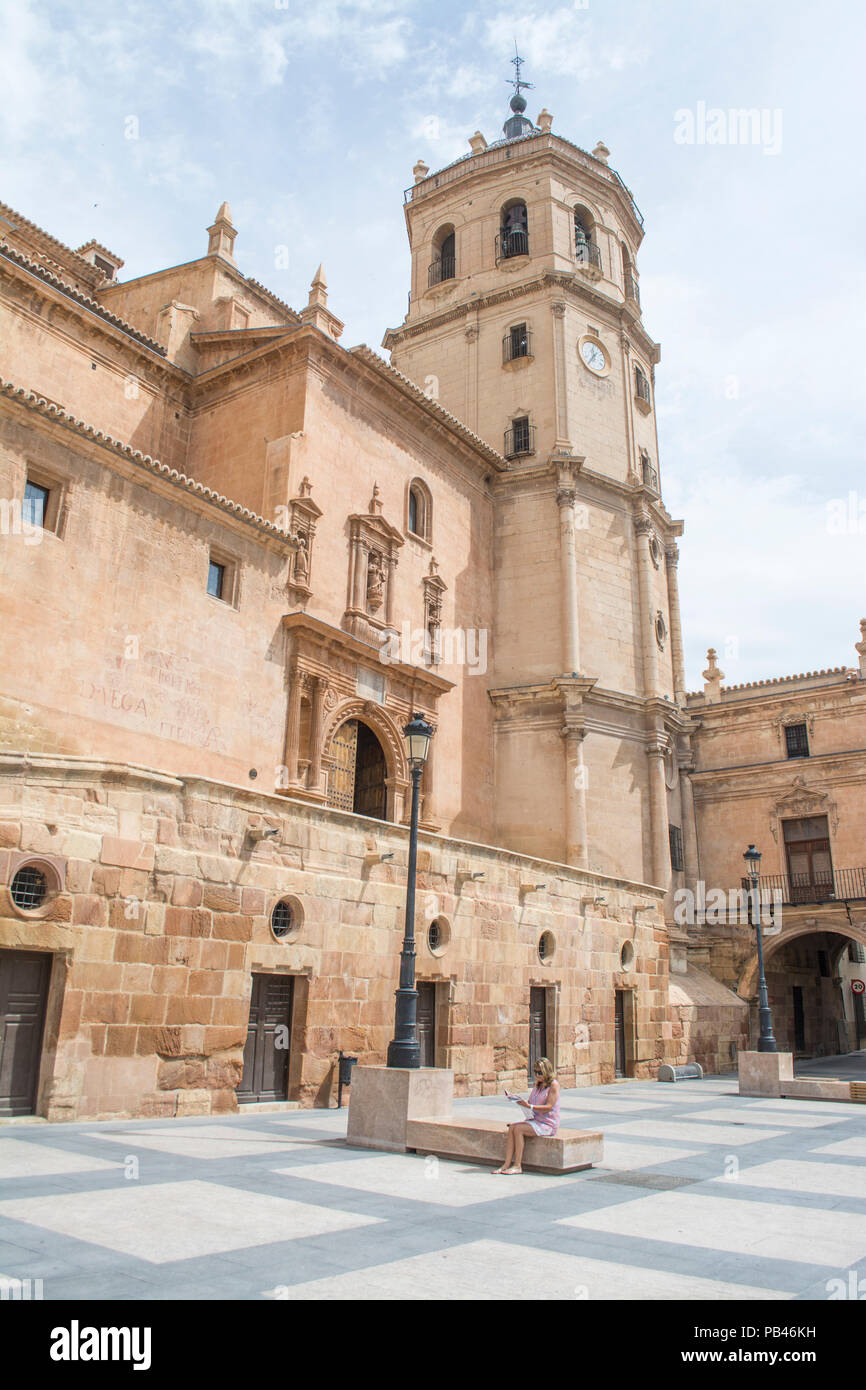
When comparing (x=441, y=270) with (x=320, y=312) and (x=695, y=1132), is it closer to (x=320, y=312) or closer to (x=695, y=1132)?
(x=320, y=312)

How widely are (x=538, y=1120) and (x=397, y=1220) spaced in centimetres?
277

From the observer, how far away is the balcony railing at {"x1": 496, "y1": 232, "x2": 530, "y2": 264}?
3133 centimetres

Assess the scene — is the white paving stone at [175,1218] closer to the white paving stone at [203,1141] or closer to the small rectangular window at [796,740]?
the white paving stone at [203,1141]

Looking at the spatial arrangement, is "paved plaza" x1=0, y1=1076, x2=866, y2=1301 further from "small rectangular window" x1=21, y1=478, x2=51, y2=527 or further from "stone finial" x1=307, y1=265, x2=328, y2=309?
"stone finial" x1=307, y1=265, x2=328, y2=309

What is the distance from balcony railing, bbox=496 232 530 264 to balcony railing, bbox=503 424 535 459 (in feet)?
19.4

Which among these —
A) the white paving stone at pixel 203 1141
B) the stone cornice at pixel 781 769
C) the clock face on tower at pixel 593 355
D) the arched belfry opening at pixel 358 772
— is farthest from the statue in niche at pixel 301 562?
the stone cornice at pixel 781 769

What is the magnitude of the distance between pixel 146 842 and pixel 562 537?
745 inches

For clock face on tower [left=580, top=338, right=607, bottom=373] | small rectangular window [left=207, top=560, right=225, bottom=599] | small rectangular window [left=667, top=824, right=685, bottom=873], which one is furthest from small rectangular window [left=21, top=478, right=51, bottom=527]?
small rectangular window [left=667, top=824, right=685, bottom=873]

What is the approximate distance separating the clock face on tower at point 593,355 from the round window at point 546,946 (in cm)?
1842

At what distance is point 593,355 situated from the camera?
30.7 meters

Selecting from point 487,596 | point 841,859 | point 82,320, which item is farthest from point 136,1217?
point 841,859

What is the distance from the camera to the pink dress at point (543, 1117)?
880 cm

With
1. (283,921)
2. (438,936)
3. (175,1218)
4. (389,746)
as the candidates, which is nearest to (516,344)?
(389,746)
